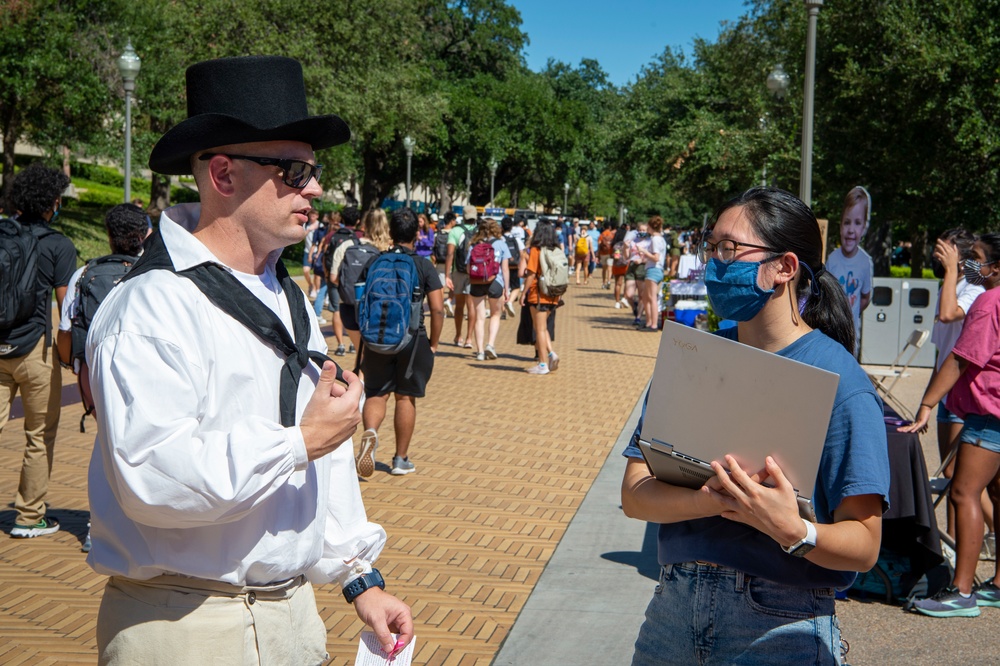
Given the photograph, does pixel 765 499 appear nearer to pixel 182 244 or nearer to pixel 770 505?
pixel 770 505

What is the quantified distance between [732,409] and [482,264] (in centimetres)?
1164

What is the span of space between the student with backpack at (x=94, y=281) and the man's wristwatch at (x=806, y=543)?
4.24 m

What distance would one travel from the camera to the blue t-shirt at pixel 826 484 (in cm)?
230

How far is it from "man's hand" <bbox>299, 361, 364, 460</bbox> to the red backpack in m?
11.6

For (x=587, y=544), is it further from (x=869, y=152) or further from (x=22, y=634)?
(x=869, y=152)

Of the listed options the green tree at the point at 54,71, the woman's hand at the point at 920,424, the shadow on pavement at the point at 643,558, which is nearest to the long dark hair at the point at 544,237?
the shadow on pavement at the point at 643,558

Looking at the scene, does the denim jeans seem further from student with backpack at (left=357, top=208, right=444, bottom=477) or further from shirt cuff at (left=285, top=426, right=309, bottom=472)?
student with backpack at (left=357, top=208, right=444, bottom=477)

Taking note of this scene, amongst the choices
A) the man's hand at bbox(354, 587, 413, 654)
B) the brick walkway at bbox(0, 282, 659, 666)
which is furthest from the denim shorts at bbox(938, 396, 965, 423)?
the man's hand at bbox(354, 587, 413, 654)

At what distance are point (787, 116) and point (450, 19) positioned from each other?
40.3 m

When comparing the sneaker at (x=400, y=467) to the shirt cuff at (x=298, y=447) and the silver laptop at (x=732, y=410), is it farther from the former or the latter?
the shirt cuff at (x=298, y=447)

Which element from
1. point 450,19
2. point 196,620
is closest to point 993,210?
point 196,620

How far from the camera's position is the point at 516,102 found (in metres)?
57.2

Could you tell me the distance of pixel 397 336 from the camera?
7.52 metres

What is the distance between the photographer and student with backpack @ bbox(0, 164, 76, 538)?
19.9 ft
